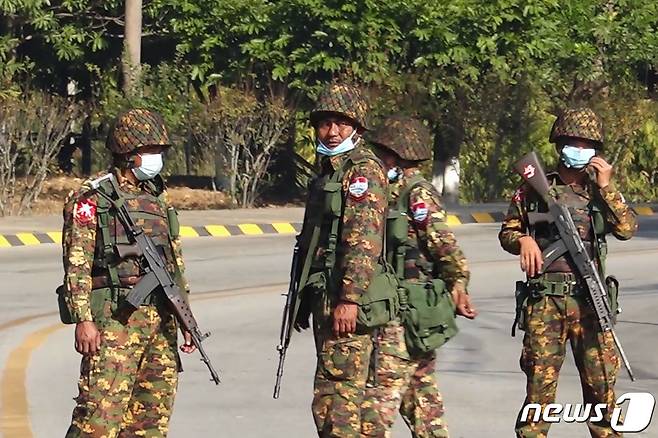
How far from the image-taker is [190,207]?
27.2 m

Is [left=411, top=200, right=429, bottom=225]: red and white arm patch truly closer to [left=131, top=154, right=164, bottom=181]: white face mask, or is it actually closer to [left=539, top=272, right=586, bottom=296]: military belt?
[left=539, top=272, right=586, bottom=296]: military belt

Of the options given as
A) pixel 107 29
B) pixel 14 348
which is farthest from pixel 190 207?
pixel 14 348

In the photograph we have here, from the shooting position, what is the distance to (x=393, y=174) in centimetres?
720

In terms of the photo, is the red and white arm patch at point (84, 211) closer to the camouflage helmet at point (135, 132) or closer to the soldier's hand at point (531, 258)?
the camouflage helmet at point (135, 132)

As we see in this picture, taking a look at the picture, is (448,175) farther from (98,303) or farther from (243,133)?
(98,303)

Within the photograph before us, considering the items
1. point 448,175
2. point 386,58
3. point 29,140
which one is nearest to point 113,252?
point 29,140

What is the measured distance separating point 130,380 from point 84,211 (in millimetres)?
721

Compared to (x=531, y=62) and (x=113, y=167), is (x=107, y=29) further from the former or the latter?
(x=113, y=167)

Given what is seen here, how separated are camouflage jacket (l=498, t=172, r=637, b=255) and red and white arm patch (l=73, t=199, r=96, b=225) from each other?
192 centimetres

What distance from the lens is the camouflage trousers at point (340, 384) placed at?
6730 millimetres

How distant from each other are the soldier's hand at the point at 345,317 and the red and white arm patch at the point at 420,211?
618 mm

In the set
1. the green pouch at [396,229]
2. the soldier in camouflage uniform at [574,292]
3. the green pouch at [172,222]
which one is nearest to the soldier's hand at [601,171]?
the soldier in camouflage uniform at [574,292]

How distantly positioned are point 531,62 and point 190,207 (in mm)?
5918

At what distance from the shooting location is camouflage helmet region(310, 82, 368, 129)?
6.84 meters
